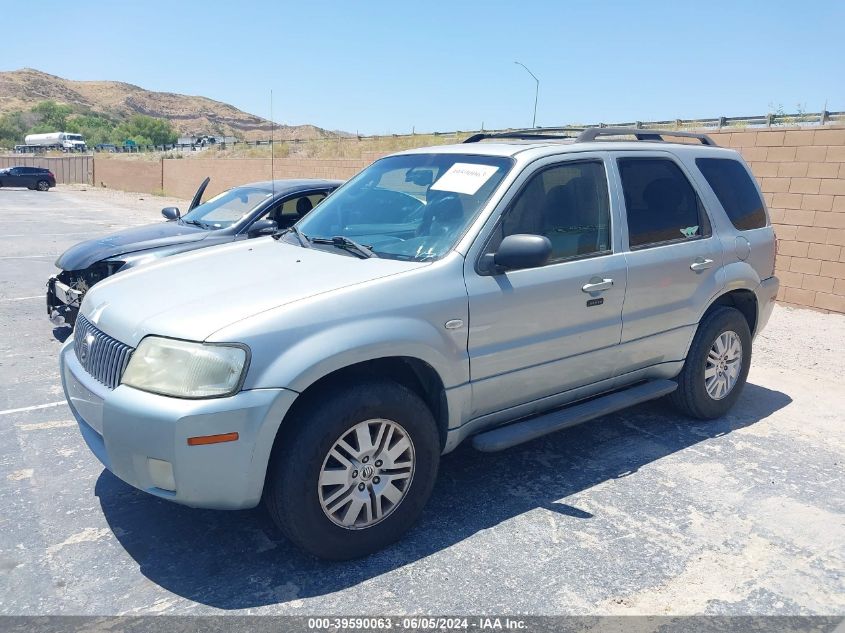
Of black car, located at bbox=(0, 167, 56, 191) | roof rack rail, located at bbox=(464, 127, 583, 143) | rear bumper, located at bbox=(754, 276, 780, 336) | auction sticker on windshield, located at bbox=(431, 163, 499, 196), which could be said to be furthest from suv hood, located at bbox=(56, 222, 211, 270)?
black car, located at bbox=(0, 167, 56, 191)

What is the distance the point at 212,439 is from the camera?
2857mm

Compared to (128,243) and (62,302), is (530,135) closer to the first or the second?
(128,243)

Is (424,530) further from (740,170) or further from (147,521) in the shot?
(740,170)

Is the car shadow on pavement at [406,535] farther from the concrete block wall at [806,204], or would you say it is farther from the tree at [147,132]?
the tree at [147,132]

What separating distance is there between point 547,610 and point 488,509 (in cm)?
89

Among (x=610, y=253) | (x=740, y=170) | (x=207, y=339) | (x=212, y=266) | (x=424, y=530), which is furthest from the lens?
(x=740, y=170)

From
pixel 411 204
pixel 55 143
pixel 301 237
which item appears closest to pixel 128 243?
pixel 301 237

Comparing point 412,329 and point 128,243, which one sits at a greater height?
point 412,329

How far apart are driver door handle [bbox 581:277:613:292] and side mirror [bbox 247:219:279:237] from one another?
4364 millimetres

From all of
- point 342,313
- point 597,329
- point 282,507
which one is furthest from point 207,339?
point 597,329

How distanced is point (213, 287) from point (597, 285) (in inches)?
83.9

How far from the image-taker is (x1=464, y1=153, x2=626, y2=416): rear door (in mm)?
3672

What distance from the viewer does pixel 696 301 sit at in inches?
188

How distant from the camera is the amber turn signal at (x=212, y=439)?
9.31 ft
